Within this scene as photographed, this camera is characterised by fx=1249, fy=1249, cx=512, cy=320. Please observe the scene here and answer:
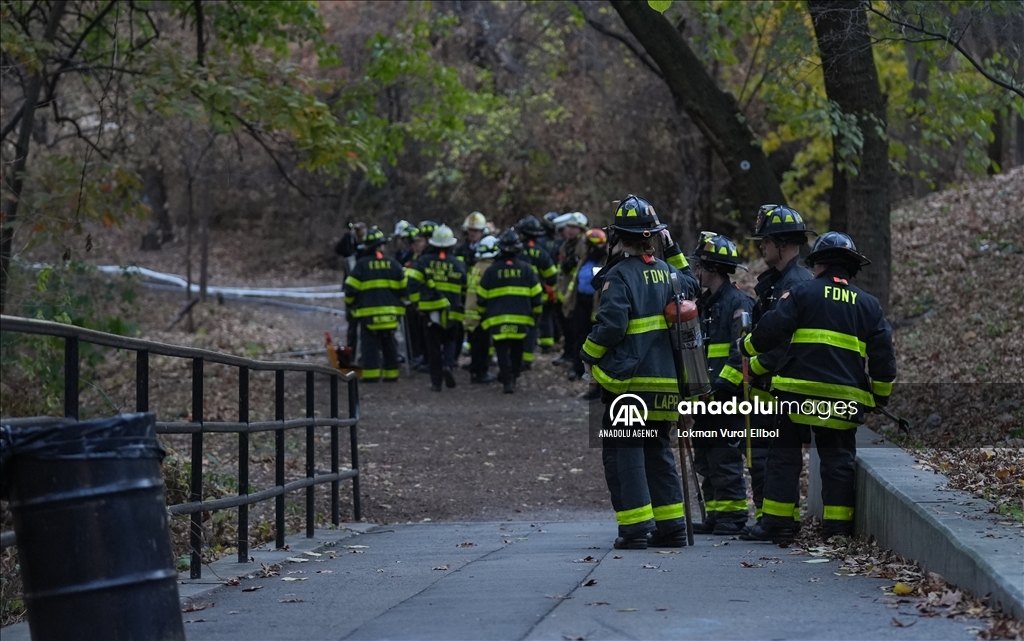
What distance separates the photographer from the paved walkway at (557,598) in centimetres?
477

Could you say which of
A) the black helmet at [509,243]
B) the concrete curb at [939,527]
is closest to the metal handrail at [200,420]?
the concrete curb at [939,527]

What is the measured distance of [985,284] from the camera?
49.1ft

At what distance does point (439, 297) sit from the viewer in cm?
1705

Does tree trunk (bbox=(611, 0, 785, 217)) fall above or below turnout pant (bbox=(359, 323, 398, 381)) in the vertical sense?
above

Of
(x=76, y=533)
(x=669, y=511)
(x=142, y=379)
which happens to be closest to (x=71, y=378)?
(x=142, y=379)

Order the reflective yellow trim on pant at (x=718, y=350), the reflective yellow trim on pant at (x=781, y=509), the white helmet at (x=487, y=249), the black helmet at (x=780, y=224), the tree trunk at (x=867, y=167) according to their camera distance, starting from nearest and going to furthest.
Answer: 1. the reflective yellow trim on pant at (x=781, y=509)
2. the black helmet at (x=780, y=224)
3. the reflective yellow trim on pant at (x=718, y=350)
4. the tree trunk at (x=867, y=167)
5. the white helmet at (x=487, y=249)

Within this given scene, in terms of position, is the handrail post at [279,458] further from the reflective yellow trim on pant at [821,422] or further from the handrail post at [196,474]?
the reflective yellow trim on pant at [821,422]

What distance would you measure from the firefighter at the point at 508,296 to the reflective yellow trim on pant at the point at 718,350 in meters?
7.37

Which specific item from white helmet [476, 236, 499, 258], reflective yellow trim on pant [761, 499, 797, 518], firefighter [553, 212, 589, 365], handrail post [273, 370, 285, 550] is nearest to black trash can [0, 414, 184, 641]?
handrail post [273, 370, 285, 550]

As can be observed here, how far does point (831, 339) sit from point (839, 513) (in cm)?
105

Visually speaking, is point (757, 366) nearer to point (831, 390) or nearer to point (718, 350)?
point (831, 390)

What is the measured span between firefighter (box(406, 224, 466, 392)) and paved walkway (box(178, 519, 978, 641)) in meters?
9.07

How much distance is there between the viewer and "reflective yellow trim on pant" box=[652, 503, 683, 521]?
7.65m

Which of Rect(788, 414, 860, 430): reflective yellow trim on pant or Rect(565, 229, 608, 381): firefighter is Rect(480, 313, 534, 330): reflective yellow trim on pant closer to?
Rect(565, 229, 608, 381): firefighter
